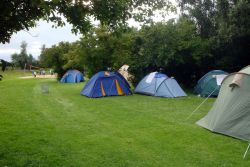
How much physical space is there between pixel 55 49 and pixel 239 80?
2799cm

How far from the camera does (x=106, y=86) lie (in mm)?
18188

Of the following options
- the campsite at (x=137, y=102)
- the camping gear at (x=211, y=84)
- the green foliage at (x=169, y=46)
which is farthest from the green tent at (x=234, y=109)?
the green foliage at (x=169, y=46)

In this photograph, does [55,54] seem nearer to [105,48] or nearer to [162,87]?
[105,48]

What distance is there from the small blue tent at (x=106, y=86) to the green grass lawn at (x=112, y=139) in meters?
4.72

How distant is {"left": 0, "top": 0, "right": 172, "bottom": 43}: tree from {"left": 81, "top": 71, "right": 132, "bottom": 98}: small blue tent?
11033 millimetres

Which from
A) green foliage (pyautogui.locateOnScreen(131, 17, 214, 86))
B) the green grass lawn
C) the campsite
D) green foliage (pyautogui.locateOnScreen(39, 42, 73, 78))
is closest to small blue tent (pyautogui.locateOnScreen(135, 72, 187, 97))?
the campsite

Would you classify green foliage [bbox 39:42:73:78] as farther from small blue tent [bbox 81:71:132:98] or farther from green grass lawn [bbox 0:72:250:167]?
green grass lawn [bbox 0:72:250:167]

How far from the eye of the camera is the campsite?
644 cm

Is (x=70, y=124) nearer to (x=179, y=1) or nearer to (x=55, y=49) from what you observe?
(x=179, y=1)

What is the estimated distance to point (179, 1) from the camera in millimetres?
23312

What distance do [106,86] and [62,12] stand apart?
1209cm

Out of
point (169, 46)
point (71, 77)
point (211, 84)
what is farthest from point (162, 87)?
point (71, 77)

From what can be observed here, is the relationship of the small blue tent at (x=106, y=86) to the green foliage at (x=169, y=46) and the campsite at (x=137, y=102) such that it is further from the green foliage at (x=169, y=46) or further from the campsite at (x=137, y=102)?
the green foliage at (x=169, y=46)

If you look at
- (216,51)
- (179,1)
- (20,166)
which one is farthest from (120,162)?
(179,1)
